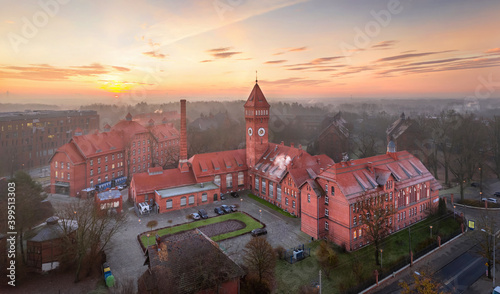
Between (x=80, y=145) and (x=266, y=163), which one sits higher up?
(x=80, y=145)

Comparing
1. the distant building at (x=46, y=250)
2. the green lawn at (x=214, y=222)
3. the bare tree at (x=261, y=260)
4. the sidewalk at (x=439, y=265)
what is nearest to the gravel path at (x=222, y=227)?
the green lawn at (x=214, y=222)

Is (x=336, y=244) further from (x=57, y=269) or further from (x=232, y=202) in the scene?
(x=57, y=269)

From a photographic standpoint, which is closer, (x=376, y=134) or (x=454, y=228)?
(x=454, y=228)

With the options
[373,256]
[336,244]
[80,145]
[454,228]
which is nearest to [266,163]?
[336,244]

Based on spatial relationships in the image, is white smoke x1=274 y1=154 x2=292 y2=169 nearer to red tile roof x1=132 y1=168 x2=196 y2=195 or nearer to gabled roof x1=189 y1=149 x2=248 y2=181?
gabled roof x1=189 y1=149 x2=248 y2=181

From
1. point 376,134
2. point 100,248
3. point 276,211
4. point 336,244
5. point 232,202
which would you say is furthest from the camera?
point 376,134

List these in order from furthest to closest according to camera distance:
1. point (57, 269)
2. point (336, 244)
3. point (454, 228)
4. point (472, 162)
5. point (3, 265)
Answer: point (472, 162) < point (454, 228) < point (336, 244) < point (57, 269) < point (3, 265)

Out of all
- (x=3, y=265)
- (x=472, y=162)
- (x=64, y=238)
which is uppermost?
(x=472, y=162)
